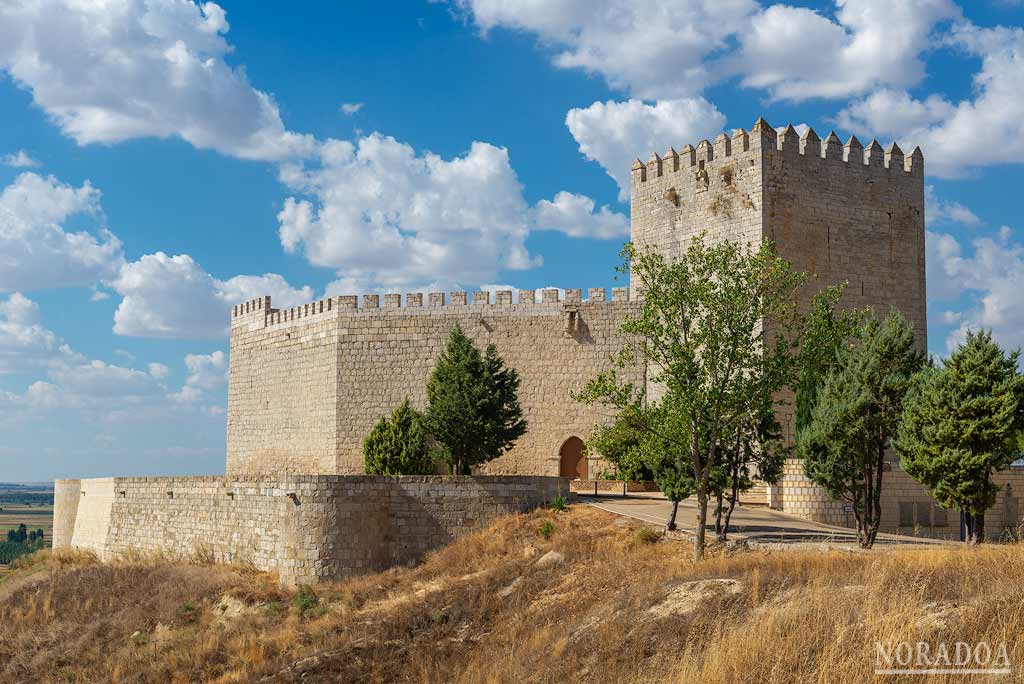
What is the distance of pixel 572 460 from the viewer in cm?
2605

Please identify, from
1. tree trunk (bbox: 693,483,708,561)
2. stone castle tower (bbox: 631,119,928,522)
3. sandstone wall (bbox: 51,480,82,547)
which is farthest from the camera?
A: sandstone wall (bbox: 51,480,82,547)

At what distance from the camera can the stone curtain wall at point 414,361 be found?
85.0 feet

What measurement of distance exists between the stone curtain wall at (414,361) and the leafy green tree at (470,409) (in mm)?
2607

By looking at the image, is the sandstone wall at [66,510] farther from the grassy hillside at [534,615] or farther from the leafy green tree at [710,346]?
the leafy green tree at [710,346]

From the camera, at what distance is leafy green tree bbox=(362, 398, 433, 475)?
23750mm

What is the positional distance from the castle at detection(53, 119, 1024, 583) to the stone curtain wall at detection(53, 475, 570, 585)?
35 mm

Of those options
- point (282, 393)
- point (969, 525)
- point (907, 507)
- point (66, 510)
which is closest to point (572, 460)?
point (907, 507)

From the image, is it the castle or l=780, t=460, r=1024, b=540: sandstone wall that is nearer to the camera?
the castle

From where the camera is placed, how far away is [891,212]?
24.1 m

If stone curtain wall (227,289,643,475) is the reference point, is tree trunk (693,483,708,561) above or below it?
below

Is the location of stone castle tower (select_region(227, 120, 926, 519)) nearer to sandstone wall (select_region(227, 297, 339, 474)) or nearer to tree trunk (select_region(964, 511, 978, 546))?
sandstone wall (select_region(227, 297, 339, 474))

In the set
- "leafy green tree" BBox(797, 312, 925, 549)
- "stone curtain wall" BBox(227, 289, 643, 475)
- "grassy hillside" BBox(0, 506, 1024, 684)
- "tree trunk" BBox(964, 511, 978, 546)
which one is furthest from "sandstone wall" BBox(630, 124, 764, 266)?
"grassy hillside" BBox(0, 506, 1024, 684)

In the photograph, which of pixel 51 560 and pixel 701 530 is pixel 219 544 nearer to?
pixel 51 560

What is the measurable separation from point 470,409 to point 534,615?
29.4 ft
